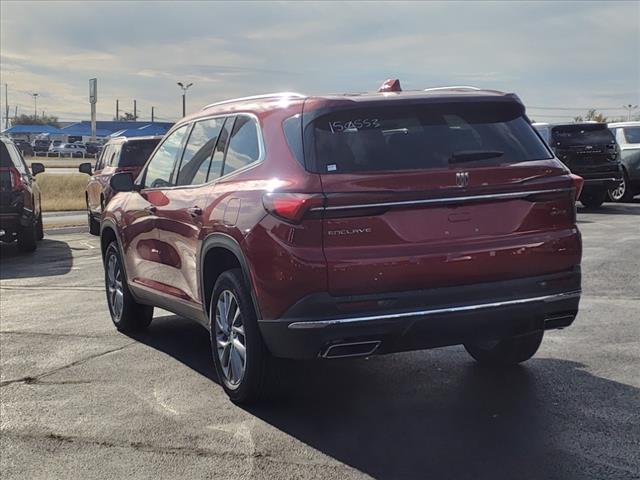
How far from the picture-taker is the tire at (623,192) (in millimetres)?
18878

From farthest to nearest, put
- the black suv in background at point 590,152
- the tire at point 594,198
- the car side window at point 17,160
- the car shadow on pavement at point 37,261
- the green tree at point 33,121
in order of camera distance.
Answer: the green tree at point 33,121
the tire at point 594,198
the black suv in background at point 590,152
the car side window at point 17,160
the car shadow on pavement at point 37,261

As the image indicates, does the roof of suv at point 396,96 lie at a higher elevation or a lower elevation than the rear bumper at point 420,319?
higher

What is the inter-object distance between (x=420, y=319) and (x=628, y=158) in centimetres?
1600

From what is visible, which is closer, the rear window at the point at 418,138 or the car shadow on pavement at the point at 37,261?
the rear window at the point at 418,138

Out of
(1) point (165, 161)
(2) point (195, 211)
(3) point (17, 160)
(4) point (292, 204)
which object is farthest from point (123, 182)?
(3) point (17, 160)

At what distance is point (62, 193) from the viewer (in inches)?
1173

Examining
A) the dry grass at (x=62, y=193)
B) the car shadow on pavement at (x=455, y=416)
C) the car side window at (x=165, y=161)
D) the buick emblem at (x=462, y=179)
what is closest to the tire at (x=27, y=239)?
the car side window at (x=165, y=161)

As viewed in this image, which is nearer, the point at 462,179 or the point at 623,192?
the point at 462,179

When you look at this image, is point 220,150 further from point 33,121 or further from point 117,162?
A: point 33,121

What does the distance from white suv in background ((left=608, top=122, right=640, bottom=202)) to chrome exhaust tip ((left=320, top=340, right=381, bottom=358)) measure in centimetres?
1566

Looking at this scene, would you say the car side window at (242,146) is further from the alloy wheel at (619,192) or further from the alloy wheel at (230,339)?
the alloy wheel at (619,192)

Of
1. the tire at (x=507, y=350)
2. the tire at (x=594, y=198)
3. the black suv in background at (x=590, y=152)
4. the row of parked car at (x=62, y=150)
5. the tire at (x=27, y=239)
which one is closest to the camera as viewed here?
the tire at (x=507, y=350)

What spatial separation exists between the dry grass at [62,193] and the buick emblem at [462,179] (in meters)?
21.9

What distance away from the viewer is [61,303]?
29.1 feet
